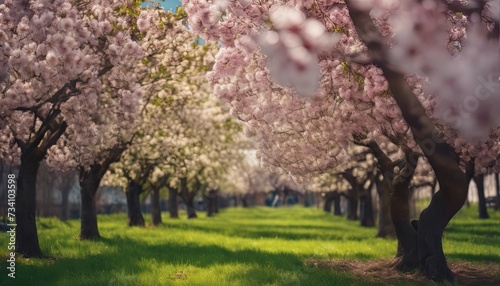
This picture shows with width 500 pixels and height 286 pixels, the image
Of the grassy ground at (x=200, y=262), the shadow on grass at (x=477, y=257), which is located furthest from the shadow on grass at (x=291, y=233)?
the shadow on grass at (x=477, y=257)

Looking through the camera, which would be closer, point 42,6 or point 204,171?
point 42,6

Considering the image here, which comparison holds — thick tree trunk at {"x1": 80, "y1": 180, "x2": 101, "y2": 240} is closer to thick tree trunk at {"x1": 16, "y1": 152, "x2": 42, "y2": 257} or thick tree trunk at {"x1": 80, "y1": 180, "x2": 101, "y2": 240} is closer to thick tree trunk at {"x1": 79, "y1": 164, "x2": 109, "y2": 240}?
thick tree trunk at {"x1": 79, "y1": 164, "x2": 109, "y2": 240}

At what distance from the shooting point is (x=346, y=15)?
440 inches

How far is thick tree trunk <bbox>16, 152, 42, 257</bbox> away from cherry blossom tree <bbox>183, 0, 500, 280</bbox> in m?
6.01

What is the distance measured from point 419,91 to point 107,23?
7095 millimetres

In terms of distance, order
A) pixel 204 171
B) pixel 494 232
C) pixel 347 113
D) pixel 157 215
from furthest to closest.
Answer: pixel 204 171 → pixel 157 215 → pixel 494 232 → pixel 347 113

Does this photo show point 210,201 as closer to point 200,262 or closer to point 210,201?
point 210,201

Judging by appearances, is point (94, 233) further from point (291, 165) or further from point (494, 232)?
point (494, 232)

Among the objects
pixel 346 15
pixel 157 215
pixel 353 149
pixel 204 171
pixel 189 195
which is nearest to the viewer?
pixel 346 15

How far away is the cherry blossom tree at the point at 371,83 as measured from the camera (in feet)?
23.2

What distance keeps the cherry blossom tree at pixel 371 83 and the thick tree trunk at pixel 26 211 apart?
19.7 ft

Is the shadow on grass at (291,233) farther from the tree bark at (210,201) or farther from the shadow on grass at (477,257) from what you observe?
the tree bark at (210,201)

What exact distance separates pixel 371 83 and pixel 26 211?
9871 mm

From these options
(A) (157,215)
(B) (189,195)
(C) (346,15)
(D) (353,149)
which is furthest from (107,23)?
(B) (189,195)
